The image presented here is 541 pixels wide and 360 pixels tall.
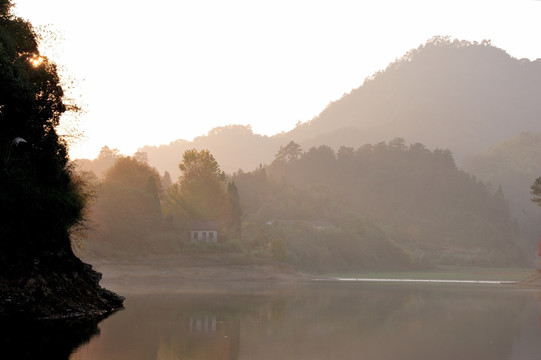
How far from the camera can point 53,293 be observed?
116ft

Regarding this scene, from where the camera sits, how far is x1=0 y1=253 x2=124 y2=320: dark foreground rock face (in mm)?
31641

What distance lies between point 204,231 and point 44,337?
82648mm

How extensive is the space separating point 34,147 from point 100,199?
181 ft

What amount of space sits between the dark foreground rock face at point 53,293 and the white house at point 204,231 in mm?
63874

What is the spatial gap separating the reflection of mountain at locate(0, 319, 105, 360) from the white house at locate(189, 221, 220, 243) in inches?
2886

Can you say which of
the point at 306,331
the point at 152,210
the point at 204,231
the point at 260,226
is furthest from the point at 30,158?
the point at 260,226

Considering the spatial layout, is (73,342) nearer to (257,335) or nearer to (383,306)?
(257,335)

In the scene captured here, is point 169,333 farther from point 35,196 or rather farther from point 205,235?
point 205,235

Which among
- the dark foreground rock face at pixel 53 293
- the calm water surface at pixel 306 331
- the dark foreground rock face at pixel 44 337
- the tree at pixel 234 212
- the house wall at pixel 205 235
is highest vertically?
the tree at pixel 234 212

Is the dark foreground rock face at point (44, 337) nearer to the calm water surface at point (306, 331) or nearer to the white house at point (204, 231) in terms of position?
the calm water surface at point (306, 331)

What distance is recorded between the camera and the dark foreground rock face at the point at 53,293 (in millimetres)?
31641

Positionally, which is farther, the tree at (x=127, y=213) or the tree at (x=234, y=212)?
the tree at (x=234, y=212)

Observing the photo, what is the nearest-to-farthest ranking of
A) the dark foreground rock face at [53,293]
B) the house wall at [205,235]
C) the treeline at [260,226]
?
the dark foreground rock face at [53,293] → the treeline at [260,226] → the house wall at [205,235]

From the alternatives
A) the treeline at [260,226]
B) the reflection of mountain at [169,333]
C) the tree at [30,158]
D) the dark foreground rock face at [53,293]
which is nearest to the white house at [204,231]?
the treeline at [260,226]
